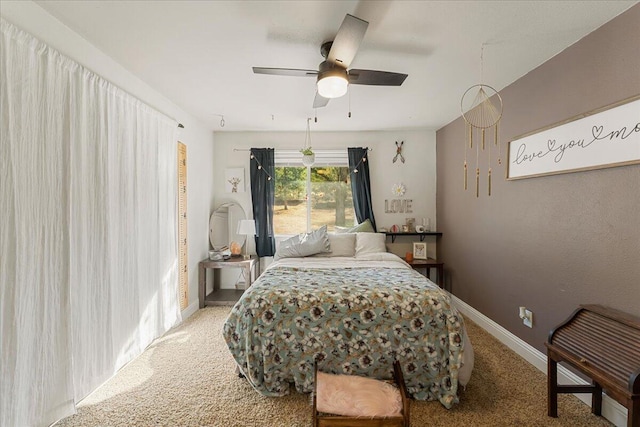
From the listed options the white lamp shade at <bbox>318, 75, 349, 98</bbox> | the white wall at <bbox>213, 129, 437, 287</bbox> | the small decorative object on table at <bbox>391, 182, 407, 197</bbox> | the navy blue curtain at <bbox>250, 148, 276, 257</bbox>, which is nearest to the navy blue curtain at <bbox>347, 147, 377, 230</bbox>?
the white wall at <bbox>213, 129, 437, 287</bbox>

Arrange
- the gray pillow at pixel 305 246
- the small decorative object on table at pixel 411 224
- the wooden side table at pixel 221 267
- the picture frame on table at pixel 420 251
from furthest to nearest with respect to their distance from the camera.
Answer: the small decorative object on table at pixel 411 224 → the picture frame on table at pixel 420 251 → the wooden side table at pixel 221 267 → the gray pillow at pixel 305 246

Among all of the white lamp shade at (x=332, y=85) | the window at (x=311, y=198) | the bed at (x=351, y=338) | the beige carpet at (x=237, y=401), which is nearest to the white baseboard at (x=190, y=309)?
the beige carpet at (x=237, y=401)

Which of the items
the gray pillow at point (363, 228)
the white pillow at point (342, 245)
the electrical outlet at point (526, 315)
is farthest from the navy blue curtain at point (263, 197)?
the electrical outlet at point (526, 315)

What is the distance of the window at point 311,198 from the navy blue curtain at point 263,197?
0.51 ft

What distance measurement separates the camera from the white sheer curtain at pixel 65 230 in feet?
4.86

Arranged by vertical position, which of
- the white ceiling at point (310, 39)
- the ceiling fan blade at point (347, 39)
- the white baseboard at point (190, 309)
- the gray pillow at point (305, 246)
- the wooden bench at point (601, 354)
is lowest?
the white baseboard at point (190, 309)

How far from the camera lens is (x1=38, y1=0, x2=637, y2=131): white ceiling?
5.44 feet

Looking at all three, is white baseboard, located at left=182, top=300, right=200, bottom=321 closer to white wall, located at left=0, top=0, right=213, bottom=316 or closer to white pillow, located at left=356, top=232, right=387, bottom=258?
white wall, located at left=0, top=0, right=213, bottom=316

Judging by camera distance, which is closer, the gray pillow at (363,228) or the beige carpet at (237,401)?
the beige carpet at (237,401)

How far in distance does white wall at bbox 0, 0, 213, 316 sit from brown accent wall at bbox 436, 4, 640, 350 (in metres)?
2.99

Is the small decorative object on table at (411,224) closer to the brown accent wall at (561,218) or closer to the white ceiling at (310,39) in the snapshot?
the brown accent wall at (561,218)

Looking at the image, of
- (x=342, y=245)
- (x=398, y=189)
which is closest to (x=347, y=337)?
(x=342, y=245)

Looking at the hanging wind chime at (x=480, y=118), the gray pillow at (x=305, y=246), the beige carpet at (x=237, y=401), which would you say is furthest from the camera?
the gray pillow at (x=305, y=246)

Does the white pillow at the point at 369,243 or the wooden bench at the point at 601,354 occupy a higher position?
the white pillow at the point at 369,243
